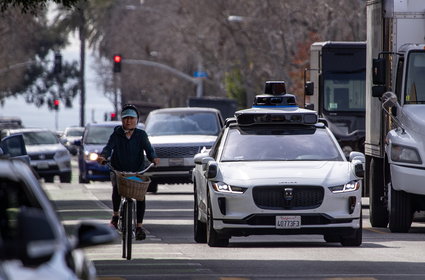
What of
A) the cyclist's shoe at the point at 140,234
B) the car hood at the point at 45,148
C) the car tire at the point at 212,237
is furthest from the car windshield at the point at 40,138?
the cyclist's shoe at the point at 140,234

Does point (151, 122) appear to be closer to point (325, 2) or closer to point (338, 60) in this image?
point (338, 60)

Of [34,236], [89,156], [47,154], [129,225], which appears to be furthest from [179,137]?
[34,236]

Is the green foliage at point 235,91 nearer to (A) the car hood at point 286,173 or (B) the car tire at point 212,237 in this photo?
(B) the car tire at point 212,237

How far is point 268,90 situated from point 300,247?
771cm

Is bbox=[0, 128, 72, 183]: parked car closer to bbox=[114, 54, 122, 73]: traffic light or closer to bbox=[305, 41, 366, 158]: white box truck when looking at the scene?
bbox=[305, 41, 366, 158]: white box truck

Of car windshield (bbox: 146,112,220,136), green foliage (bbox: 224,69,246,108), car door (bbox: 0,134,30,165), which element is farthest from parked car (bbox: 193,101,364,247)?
green foliage (bbox: 224,69,246,108)

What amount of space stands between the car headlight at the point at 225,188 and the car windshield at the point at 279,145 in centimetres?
68

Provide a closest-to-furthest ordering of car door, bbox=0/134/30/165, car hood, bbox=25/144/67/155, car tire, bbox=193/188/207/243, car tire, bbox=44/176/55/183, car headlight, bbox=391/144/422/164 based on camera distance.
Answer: car tire, bbox=193/188/207/243, car headlight, bbox=391/144/422/164, car door, bbox=0/134/30/165, car hood, bbox=25/144/67/155, car tire, bbox=44/176/55/183

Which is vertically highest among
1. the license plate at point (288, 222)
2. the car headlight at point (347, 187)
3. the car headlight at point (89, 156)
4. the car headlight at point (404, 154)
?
the car headlight at point (404, 154)

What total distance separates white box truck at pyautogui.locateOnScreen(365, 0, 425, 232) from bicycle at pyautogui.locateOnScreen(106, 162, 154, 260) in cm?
477

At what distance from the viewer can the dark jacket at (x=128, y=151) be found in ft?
57.7

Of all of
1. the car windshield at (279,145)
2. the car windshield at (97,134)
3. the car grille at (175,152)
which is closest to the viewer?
the car windshield at (279,145)

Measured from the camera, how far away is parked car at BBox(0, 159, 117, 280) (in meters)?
6.72

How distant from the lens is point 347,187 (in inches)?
697
